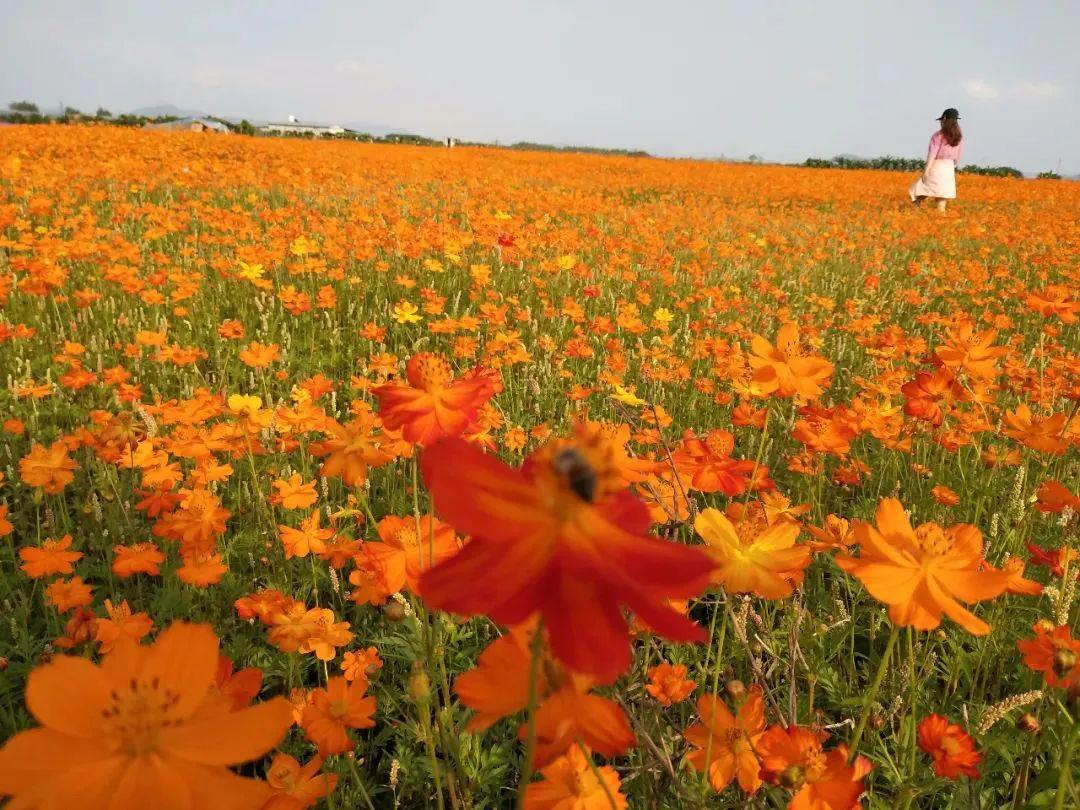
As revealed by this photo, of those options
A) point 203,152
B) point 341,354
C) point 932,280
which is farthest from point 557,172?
point 341,354

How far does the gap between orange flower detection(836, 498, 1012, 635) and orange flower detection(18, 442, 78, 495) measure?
2011mm

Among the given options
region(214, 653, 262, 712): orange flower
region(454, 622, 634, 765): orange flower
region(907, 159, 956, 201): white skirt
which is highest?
region(907, 159, 956, 201): white skirt

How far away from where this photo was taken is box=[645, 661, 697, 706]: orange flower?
122cm

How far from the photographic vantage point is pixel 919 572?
85cm

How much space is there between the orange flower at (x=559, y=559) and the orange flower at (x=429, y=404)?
0.43 meters

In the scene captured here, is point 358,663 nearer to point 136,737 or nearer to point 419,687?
point 419,687

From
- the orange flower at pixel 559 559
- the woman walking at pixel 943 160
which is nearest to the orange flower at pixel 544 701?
the orange flower at pixel 559 559

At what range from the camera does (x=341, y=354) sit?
3727mm

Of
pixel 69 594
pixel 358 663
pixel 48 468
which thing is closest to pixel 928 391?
pixel 358 663

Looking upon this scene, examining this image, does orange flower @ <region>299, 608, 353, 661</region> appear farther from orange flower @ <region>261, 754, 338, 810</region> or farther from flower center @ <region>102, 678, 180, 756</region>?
flower center @ <region>102, 678, 180, 756</region>

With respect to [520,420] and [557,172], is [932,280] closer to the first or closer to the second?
[520,420]

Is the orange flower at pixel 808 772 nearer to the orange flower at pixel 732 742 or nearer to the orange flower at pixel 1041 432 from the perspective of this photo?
the orange flower at pixel 732 742

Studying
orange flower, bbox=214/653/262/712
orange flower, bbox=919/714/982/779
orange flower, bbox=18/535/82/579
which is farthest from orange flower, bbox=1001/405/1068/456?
orange flower, bbox=18/535/82/579

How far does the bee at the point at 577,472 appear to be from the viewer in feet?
1.53
